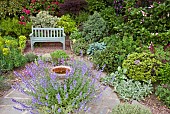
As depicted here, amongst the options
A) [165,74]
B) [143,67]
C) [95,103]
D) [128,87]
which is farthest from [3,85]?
[165,74]

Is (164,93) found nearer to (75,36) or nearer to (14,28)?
(75,36)

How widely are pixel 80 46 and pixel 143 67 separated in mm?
2004

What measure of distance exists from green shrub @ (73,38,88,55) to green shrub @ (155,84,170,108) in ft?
7.58

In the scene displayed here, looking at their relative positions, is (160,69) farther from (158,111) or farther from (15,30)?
(15,30)

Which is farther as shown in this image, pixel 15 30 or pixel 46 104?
pixel 15 30

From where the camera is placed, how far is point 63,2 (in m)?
8.45

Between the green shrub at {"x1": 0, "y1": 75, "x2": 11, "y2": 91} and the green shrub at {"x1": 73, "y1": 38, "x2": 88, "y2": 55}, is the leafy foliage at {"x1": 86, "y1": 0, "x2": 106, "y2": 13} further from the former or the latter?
the green shrub at {"x1": 0, "y1": 75, "x2": 11, "y2": 91}

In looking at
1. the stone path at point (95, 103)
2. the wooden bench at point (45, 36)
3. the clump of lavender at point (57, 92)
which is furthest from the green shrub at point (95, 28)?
the clump of lavender at point (57, 92)

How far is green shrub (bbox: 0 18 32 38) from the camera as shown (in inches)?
280

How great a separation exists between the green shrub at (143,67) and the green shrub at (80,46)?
61.7 inches

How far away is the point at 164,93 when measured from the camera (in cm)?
451

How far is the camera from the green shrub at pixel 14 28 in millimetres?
7114

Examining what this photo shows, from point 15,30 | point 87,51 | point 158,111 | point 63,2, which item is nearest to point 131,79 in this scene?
point 158,111

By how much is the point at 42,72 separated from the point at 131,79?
188 centimetres
